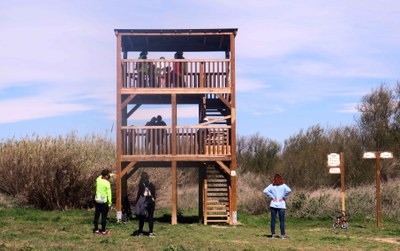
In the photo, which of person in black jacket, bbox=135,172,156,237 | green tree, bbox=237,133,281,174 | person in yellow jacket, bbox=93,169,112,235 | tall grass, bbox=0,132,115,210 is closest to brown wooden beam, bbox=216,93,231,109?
person in yellow jacket, bbox=93,169,112,235

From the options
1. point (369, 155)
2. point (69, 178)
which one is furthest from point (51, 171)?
point (369, 155)

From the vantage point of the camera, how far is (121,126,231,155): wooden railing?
24.8m

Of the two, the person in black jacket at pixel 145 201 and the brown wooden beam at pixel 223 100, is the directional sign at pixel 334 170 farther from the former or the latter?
the person in black jacket at pixel 145 201

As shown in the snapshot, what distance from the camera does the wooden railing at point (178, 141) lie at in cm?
2477

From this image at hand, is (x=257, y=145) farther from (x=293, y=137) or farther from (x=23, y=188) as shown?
(x=23, y=188)

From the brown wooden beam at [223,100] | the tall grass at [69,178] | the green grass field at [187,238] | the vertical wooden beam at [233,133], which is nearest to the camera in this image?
the green grass field at [187,238]

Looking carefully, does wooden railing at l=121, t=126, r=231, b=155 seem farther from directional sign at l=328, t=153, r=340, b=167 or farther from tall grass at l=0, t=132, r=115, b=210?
tall grass at l=0, t=132, r=115, b=210

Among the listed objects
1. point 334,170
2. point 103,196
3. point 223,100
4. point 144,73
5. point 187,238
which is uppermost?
point 144,73

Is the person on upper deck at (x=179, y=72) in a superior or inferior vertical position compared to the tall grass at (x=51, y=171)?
superior

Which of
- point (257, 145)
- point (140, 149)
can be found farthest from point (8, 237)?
point (257, 145)

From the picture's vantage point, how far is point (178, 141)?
82.0 feet

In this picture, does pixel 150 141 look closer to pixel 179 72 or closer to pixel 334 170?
pixel 179 72

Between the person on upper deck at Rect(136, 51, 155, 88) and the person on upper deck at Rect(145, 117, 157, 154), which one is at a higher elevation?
the person on upper deck at Rect(136, 51, 155, 88)

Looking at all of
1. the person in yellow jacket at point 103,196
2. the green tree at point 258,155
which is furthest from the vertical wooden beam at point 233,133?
the green tree at point 258,155
